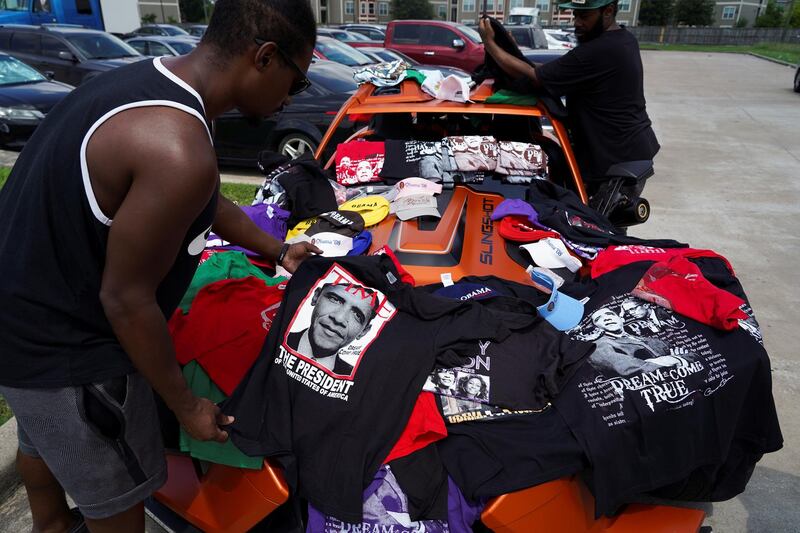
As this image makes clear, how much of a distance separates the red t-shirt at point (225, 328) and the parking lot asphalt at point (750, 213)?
129cm

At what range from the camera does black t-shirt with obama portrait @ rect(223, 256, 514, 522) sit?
1.70 metres

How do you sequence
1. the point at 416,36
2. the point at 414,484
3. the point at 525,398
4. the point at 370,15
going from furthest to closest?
1. the point at 370,15
2. the point at 416,36
3. the point at 525,398
4. the point at 414,484

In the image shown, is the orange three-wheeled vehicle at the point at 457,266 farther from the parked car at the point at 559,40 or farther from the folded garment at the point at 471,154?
the parked car at the point at 559,40

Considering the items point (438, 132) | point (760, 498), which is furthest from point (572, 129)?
point (760, 498)

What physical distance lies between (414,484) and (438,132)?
316 cm

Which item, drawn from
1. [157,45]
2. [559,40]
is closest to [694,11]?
[559,40]

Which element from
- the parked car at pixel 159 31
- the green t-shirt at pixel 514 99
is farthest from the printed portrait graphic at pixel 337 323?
the parked car at pixel 159 31

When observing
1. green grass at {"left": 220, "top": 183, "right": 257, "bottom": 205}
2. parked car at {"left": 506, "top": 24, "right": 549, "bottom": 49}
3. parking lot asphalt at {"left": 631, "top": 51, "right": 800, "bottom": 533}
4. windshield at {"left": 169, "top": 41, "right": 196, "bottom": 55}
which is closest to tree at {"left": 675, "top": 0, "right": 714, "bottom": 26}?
parking lot asphalt at {"left": 631, "top": 51, "right": 800, "bottom": 533}

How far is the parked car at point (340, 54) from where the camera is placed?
12.1 m

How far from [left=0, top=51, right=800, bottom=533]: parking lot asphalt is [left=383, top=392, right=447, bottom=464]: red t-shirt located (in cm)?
80

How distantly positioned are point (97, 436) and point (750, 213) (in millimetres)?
6997

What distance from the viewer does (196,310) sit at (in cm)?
205

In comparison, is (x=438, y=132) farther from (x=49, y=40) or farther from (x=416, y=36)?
(x=416, y=36)

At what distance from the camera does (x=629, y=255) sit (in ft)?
8.35
